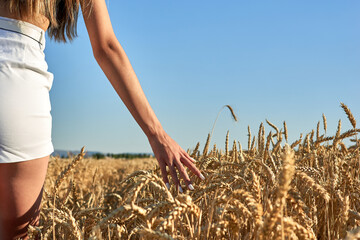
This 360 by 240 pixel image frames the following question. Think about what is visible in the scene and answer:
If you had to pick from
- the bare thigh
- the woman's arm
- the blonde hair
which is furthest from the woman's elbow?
the bare thigh

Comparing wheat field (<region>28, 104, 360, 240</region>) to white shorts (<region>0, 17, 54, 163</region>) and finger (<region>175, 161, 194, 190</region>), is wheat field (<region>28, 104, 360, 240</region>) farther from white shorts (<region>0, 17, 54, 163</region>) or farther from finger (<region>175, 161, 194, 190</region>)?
white shorts (<region>0, 17, 54, 163</region>)

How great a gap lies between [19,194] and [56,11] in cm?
88

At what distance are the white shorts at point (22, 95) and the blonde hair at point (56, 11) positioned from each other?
0.06 metres

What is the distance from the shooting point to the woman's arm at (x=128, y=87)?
1301 mm

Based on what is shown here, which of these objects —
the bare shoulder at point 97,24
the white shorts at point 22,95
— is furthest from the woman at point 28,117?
the bare shoulder at point 97,24

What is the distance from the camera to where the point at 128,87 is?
1442mm

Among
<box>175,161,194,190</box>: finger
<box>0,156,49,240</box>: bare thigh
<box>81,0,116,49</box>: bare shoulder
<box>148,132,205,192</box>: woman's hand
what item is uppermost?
<box>81,0,116,49</box>: bare shoulder

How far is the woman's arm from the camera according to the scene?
130 centimetres

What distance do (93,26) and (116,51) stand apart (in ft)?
0.52

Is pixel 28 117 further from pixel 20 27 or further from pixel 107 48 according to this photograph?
pixel 107 48

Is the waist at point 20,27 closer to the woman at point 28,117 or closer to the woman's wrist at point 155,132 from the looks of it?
the woman at point 28,117

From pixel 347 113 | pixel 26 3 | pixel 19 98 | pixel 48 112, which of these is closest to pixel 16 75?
pixel 19 98

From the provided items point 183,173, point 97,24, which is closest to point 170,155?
point 183,173

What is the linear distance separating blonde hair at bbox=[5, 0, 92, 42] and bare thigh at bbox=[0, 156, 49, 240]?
1.90 ft
